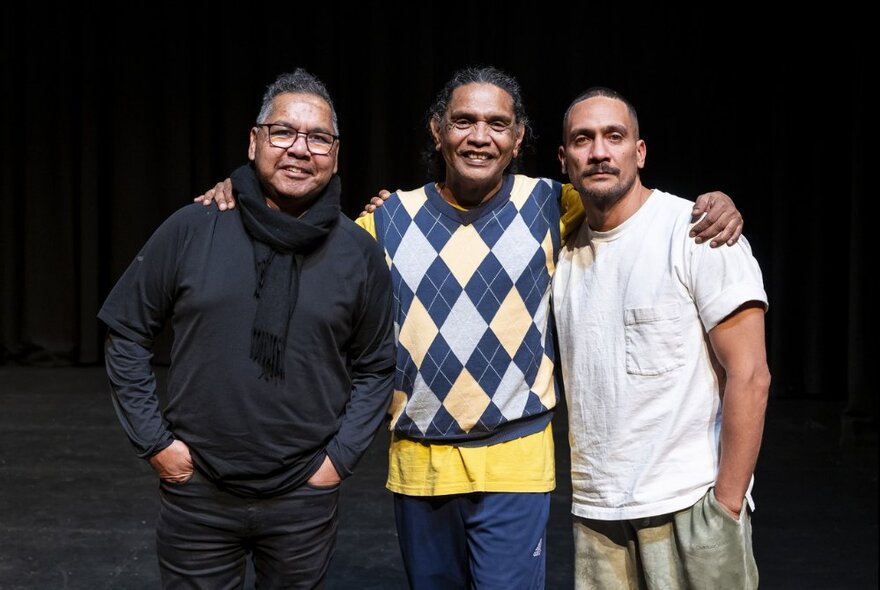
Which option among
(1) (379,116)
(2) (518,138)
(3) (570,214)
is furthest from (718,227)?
(1) (379,116)

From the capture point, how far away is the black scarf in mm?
1760

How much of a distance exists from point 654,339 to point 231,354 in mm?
719

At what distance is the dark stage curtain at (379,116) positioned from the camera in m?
5.87

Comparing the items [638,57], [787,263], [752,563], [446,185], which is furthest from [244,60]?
[752,563]

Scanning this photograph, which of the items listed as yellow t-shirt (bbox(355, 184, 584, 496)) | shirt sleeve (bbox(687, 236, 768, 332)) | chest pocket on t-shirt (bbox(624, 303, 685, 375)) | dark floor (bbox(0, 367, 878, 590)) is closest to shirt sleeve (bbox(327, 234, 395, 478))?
yellow t-shirt (bbox(355, 184, 584, 496))

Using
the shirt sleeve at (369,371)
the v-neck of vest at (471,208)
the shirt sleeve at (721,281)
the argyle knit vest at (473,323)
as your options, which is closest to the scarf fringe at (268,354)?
the shirt sleeve at (369,371)

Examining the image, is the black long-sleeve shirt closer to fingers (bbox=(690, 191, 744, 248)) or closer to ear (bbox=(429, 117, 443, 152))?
ear (bbox=(429, 117, 443, 152))

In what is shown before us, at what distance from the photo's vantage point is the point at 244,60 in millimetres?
6402

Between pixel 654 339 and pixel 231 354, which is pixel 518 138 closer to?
pixel 654 339

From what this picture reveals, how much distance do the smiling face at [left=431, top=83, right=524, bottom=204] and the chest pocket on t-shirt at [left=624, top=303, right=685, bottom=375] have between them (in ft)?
1.30

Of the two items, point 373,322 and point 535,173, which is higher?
point 535,173

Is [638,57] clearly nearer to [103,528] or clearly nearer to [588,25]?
[588,25]

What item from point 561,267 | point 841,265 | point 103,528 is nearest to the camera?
point 561,267

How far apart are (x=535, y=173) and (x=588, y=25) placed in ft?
3.03
